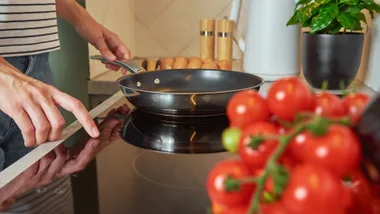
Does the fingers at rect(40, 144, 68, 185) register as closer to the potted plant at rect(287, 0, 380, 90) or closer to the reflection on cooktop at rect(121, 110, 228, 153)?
the reflection on cooktop at rect(121, 110, 228, 153)

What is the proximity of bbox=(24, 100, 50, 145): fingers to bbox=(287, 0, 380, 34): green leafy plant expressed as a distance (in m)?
0.64

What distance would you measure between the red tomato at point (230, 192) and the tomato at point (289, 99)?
0.04 meters

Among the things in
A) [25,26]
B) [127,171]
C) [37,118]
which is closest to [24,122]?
[37,118]

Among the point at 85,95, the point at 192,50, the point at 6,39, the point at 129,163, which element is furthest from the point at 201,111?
the point at 192,50

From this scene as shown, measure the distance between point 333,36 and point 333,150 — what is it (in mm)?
804

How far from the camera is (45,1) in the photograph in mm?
896

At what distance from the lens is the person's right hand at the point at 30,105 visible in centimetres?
57

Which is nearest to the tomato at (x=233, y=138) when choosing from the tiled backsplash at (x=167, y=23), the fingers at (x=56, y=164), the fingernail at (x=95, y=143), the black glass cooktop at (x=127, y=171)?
the black glass cooktop at (x=127, y=171)

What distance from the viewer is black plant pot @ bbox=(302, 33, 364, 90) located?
1.00 m

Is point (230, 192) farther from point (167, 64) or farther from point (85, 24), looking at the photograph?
point (167, 64)

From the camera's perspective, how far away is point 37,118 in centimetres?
A: 58

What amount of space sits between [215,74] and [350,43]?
33cm

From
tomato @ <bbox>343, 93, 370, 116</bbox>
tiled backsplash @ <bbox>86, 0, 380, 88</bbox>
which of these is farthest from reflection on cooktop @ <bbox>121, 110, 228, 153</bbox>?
tiled backsplash @ <bbox>86, 0, 380, 88</bbox>

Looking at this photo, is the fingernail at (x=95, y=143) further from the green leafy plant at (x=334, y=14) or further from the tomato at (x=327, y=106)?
the green leafy plant at (x=334, y=14)
